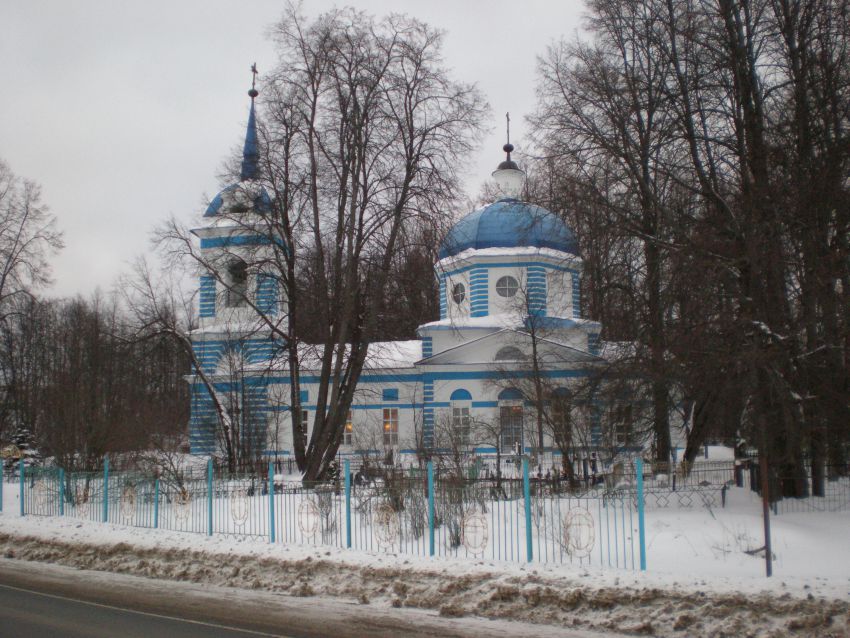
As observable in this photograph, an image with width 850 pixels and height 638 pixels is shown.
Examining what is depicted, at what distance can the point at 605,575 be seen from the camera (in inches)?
384

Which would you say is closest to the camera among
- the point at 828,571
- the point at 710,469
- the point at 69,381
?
the point at 828,571

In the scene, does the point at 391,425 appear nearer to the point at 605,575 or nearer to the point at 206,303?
the point at 206,303

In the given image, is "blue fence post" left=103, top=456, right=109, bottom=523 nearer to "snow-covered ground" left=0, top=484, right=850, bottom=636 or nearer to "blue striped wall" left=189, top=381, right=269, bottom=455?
"snow-covered ground" left=0, top=484, right=850, bottom=636

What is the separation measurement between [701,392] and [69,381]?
58.9 feet

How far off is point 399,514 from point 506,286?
20.9 m

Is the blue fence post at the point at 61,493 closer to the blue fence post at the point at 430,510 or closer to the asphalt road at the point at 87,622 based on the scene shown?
the asphalt road at the point at 87,622

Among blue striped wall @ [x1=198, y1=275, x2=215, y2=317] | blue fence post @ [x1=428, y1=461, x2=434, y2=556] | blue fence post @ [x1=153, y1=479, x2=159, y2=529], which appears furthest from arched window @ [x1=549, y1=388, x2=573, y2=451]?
blue striped wall @ [x1=198, y1=275, x2=215, y2=317]

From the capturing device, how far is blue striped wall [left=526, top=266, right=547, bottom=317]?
97.9ft

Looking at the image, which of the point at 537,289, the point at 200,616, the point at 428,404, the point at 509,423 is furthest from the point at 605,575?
the point at 428,404

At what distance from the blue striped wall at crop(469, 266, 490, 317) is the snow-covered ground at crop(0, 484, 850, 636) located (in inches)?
739

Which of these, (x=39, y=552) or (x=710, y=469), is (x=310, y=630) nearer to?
(x=39, y=552)

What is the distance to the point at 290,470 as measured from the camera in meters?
30.1

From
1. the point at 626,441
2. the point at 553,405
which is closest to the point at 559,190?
the point at 626,441

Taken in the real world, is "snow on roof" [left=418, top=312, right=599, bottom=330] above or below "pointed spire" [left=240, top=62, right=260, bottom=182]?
below
